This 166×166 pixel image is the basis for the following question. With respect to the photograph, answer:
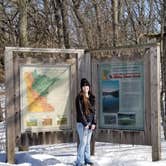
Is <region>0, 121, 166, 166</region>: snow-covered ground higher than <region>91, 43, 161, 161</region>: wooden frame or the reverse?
the reverse

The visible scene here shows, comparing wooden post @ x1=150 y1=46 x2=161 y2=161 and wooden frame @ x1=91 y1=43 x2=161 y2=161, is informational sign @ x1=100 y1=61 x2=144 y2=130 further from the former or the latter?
wooden post @ x1=150 y1=46 x2=161 y2=161

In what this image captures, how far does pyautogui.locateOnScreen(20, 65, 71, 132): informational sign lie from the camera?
917 centimetres

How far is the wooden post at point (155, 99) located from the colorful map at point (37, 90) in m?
2.14

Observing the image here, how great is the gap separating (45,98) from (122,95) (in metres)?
1.60

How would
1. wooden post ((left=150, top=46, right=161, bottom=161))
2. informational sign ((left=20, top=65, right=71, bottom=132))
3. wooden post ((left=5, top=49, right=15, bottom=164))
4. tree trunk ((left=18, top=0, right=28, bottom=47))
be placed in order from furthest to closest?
tree trunk ((left=18, top=0, right=28, bottom=47))
informational sign ((left=20, top=65, right=71, bottom=132))
wooden post ((left=5, top=49, right=15, bottom=164))
wooden post ((left=150, top=46, right=161, bottom=161))

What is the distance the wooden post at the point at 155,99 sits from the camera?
28.0 feet

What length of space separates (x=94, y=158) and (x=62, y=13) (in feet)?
25.1

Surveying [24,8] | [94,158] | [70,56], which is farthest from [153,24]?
[94,158]

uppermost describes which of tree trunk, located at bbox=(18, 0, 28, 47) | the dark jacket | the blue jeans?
tree trunk, located at bbox=(18, 0, 28, 47)

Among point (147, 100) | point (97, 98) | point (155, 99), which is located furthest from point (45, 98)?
point (155, 99)

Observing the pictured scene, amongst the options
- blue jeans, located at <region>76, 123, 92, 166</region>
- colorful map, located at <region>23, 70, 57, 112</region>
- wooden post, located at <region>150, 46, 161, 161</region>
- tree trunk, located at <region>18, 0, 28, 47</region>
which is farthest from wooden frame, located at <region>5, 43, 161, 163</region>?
tree trunk, located at <region>18, 0, 28, 47</region>

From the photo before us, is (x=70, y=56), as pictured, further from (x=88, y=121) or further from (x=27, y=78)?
(x=88, y=121)

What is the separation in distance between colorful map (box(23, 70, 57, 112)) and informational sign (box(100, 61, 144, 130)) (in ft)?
3.65

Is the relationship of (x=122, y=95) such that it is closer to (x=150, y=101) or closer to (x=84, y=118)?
(x=150, y=101)
